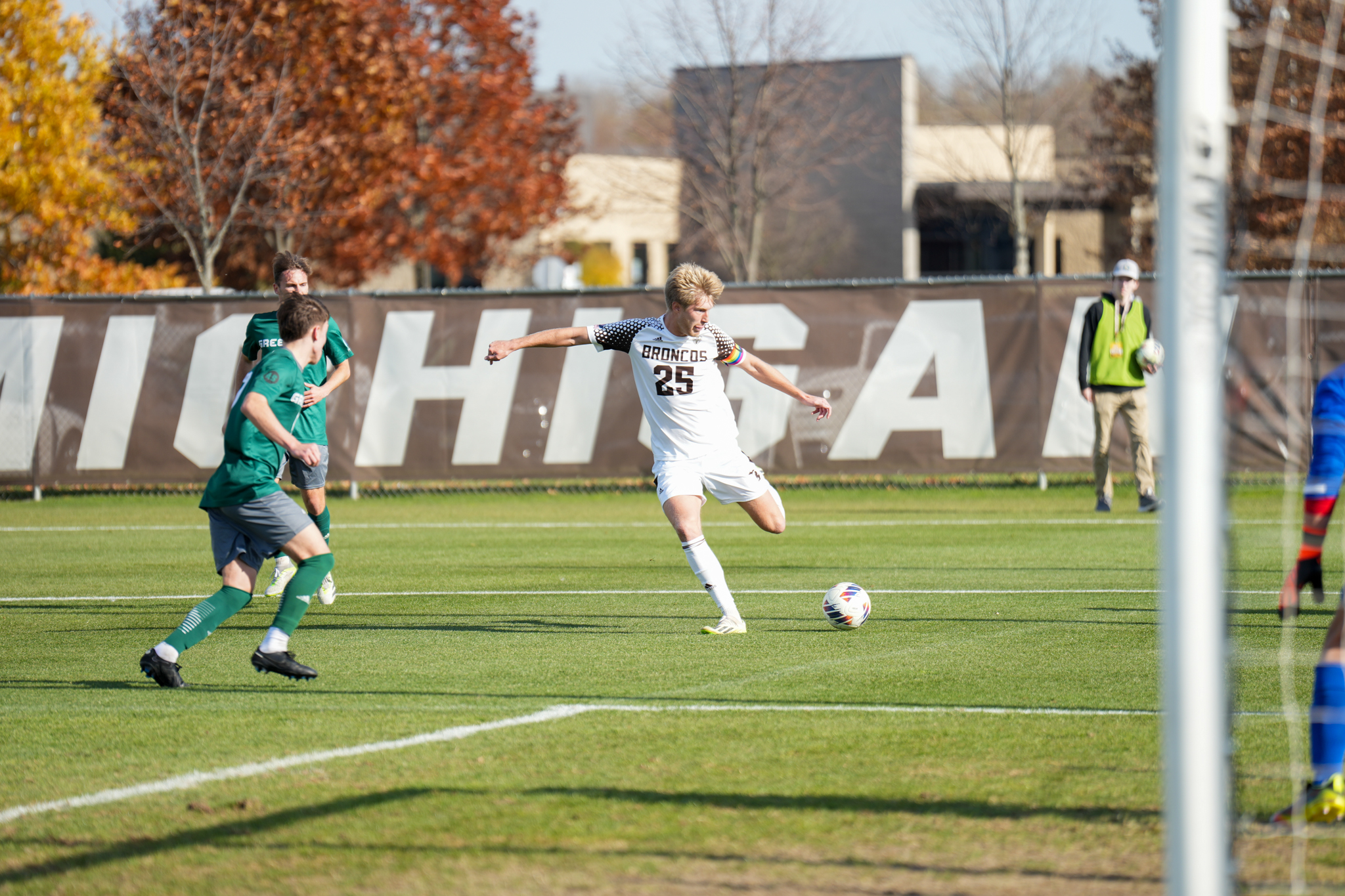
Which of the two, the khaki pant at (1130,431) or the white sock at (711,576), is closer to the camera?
the white sock at (711,576)

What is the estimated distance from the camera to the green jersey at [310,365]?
9.95 m

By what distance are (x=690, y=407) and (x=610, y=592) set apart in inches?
83.0

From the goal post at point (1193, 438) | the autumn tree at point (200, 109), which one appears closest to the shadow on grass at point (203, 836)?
the goal post at point (1193, 438)

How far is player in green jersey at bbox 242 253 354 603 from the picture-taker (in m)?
9.66

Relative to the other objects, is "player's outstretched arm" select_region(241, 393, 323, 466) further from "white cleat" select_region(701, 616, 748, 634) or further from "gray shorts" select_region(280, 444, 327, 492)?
"gray shorts" select_region(280, 444, 327, 492)

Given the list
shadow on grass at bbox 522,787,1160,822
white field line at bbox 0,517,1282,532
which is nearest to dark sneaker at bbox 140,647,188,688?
shadow on grass at bbox 522,787,1160,822

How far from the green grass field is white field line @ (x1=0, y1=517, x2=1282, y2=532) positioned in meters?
2.70

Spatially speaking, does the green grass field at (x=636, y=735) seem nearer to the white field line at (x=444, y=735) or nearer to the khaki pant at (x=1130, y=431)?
the white field line at (x=444, y=735)

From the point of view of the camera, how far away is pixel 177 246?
2936 cm

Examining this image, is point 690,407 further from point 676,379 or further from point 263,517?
point 263,517

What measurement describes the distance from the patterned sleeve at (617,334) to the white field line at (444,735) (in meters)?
2.87

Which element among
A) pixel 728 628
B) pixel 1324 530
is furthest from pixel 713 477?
pixel 1324 530

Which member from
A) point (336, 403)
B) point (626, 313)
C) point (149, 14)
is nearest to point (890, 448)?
point (626, 313)

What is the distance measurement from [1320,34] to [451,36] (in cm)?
1811
